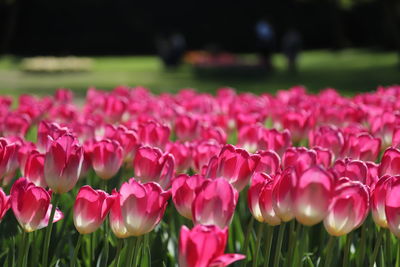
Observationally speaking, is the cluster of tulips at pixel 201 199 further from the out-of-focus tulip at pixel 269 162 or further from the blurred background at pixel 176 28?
the blurred background at pixel 176 28

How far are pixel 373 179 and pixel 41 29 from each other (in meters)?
35.1

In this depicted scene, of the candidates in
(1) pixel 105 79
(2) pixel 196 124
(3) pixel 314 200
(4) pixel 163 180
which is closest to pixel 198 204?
(3) pixel 314 200

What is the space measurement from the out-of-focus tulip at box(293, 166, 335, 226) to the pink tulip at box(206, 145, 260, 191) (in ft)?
1.46

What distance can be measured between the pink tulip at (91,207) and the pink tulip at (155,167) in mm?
399

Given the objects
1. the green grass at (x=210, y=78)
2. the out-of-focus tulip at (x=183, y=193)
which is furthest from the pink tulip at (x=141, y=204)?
the green grass at (x=210, y=78)

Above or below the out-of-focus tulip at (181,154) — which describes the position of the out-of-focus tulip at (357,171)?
above

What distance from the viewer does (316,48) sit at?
37.0 metres

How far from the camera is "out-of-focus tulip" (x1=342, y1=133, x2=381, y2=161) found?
114 inches

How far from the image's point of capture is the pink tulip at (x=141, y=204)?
190cm

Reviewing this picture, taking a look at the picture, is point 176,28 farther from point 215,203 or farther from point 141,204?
point 215,203

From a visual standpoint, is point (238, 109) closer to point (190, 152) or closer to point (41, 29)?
point (190, 152)

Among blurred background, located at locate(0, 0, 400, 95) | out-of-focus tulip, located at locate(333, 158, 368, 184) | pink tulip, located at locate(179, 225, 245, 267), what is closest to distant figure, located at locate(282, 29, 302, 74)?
blurred background, located at locate(0, 0, 400, 95)

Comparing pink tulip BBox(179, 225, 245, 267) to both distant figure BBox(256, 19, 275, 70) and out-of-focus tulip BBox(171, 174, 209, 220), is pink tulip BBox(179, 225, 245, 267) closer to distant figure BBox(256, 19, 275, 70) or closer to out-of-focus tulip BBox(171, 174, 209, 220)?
out-of-focus tulip BBox(171, 174, 209, 220)

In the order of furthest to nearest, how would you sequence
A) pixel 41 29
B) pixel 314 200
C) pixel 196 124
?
1. pixel 41 29
2. pixel 196 124
3. pixel 314 200
